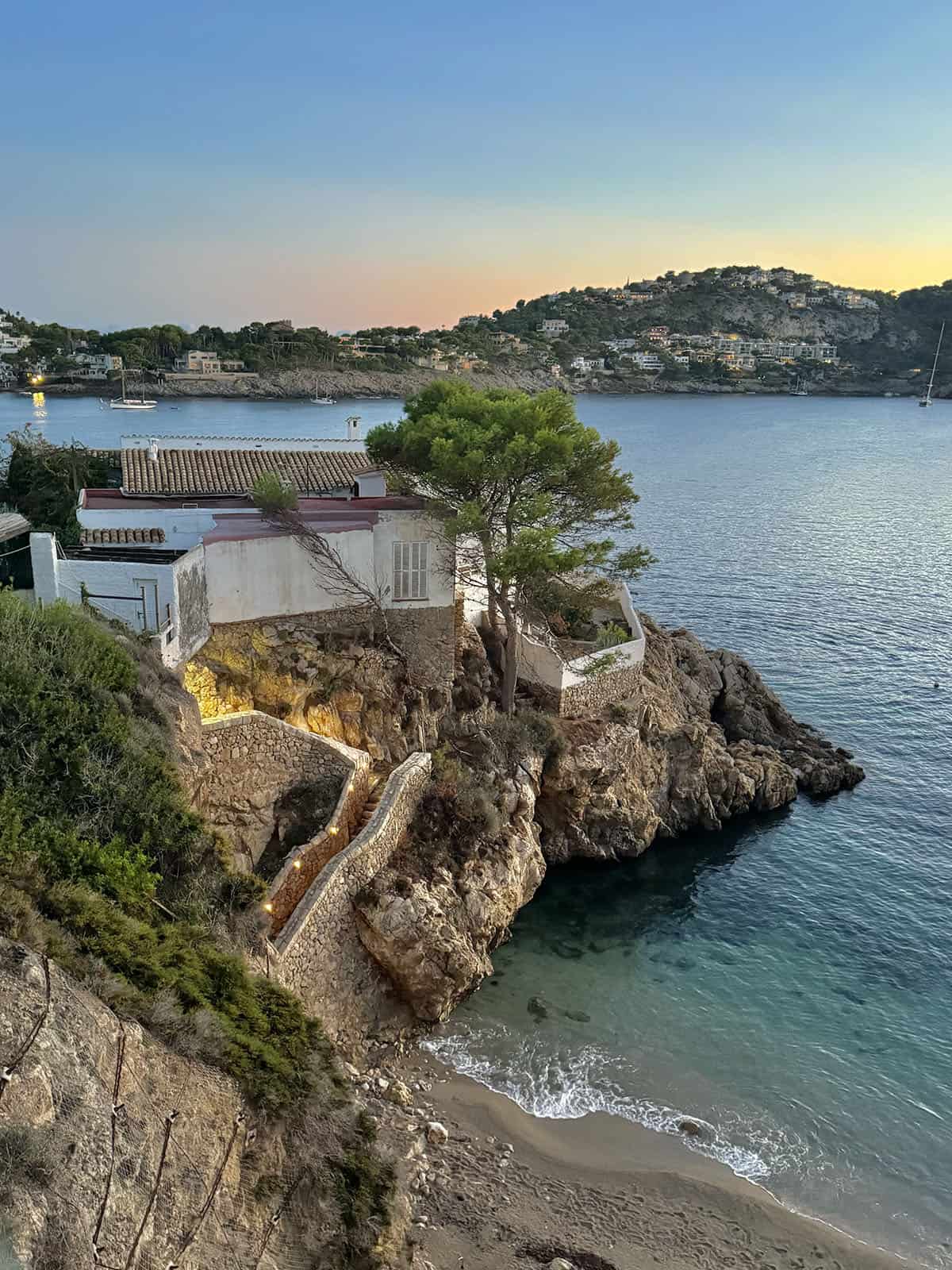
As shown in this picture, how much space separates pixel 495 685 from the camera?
23.6 meters

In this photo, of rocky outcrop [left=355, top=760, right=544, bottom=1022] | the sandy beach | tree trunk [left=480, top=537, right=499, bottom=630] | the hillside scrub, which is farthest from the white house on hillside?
the sandy beach

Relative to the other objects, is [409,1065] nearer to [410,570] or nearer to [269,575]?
[269,575]

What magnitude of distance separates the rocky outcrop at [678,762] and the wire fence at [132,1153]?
13.5 metres

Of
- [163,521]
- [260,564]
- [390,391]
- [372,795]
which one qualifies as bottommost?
[372,795]

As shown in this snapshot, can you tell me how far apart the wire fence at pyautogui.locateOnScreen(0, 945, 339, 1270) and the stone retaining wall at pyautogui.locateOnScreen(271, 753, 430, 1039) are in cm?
435

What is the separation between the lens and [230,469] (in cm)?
2523

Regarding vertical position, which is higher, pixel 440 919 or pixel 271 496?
pixel 271 496

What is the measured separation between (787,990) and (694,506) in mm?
58543

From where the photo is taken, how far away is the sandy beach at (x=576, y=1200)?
491 inches

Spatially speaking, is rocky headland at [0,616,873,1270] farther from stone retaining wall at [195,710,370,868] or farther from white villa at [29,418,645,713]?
white villa at [29,418,645,713]

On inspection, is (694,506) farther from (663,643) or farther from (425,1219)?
(425,1219)

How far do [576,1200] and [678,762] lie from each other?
13462 mm

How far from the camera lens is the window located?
21.3 metres

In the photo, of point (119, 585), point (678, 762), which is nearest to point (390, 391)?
point (678, 762)
